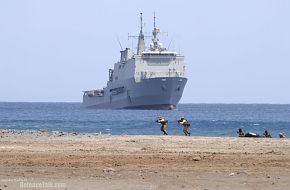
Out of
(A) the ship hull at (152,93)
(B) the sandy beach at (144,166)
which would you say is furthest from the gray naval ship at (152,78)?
(B) the sandy beach at (144,166)

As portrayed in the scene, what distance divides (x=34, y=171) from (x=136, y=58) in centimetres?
10049

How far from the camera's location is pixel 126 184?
1227 centimetres

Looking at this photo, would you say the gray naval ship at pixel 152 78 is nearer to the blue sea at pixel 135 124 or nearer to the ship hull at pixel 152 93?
the ship hull at pixel 152 93

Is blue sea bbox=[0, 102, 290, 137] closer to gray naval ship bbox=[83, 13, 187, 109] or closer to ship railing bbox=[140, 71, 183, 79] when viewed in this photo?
gray naval ship bbox=[83, 13, 187, 109]

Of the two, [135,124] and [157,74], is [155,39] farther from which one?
[135,124]

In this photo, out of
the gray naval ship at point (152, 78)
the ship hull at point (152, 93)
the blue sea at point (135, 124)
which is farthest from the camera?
the gray naval ship at point (152, 78)

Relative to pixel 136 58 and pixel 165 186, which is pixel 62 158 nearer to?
pixel 165 186

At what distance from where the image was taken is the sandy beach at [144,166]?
1239 centimetres

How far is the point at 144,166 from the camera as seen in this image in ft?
49.7

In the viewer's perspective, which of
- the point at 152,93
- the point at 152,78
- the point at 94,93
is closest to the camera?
the point at 152,78

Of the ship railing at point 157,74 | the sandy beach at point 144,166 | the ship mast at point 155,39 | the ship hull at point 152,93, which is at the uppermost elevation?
the ship mast at point 155,39

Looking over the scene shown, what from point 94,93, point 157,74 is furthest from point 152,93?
point 94,93

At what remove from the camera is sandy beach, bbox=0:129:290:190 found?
12.4 metres

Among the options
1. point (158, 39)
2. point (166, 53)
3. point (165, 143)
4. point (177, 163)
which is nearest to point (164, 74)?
point (166, 53)
